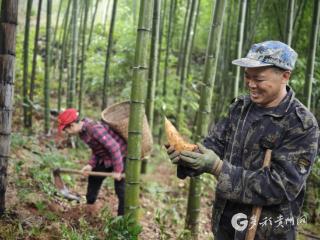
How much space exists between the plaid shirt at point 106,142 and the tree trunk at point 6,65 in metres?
1.03

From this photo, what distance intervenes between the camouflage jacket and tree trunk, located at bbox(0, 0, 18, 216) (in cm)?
181

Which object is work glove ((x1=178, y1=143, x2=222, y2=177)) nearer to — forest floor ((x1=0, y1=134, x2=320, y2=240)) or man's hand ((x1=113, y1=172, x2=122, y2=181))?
forest floor ((x1=0, y1=134, x2=320, y2=240))

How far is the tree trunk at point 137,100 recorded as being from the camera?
9.30 feet

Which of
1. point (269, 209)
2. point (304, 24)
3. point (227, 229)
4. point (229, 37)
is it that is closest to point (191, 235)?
point (227, 229)

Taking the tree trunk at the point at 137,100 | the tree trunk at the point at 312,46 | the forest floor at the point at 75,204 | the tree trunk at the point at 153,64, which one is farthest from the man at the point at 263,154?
the tree trunk at the point at 153,64

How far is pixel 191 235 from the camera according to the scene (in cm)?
408

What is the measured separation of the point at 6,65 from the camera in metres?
3.05

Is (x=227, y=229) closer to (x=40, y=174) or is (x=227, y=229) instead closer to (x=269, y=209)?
(x=269, y=209)

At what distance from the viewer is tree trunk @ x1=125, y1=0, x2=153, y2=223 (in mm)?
2834

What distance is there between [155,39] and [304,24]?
3.13 meters

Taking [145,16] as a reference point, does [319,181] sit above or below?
below

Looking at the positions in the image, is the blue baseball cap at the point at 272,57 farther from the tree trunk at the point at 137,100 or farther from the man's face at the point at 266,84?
the tree trunk at the point at 137,100
